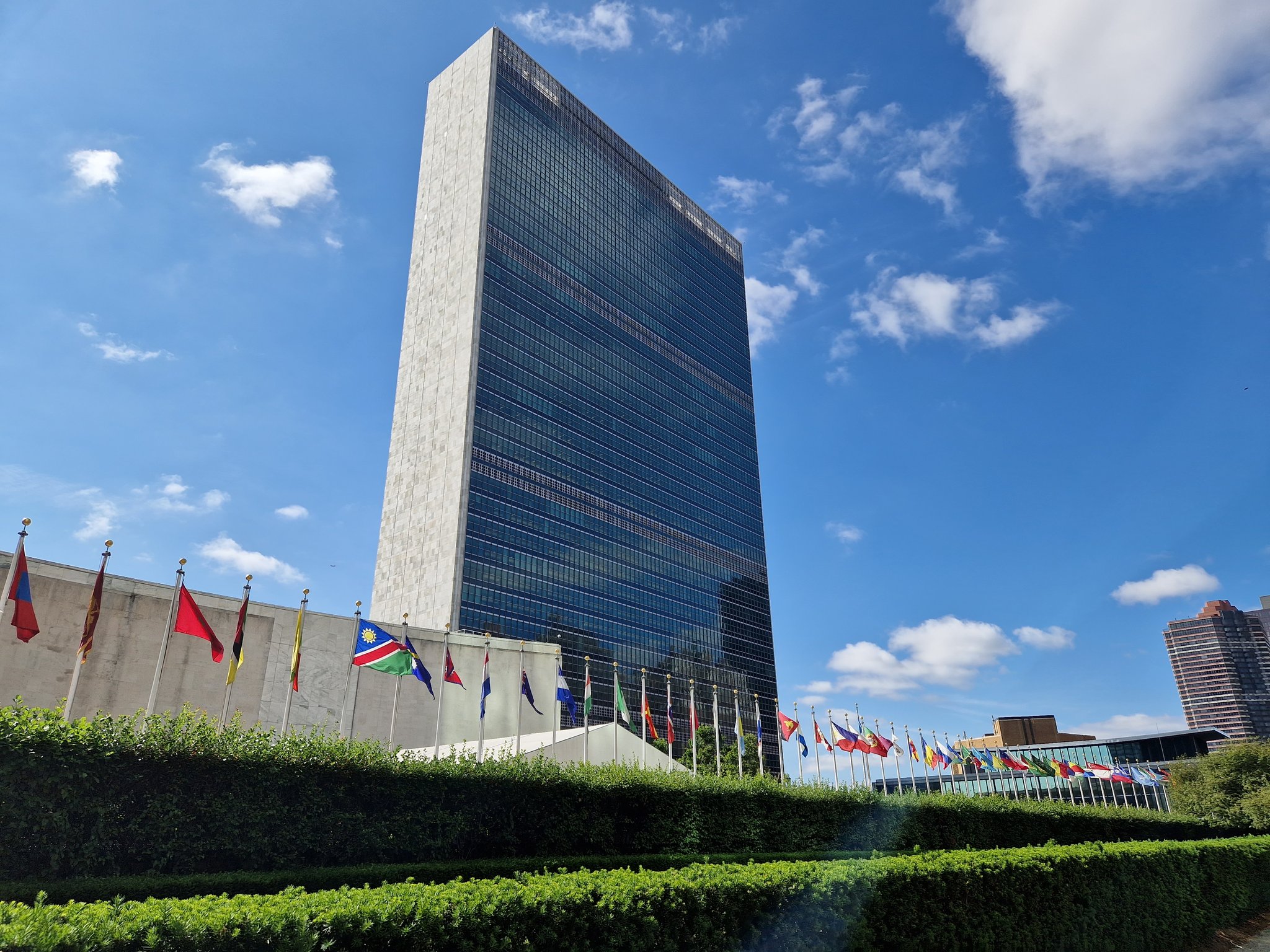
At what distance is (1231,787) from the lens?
66.5 meters

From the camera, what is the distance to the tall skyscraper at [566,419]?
11175 cm

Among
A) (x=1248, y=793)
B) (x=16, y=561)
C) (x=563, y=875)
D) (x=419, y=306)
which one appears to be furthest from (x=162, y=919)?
(x=419, y=306)

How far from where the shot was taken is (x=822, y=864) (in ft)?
52.3

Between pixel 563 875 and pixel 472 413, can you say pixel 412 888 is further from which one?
pixel 472 413

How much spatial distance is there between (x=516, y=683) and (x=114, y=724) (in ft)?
102

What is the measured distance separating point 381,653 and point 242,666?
1738 centimetres

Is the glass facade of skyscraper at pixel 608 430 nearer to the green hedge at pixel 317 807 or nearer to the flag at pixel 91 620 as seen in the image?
the green hedge at pixel 317 807

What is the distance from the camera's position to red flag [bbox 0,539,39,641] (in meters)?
21.3

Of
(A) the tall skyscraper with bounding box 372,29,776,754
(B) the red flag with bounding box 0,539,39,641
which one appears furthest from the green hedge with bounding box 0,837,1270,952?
(A) the tall skyscraper with bounding box 372,29,776,754

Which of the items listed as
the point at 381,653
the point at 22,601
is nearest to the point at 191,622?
the point at 22,601

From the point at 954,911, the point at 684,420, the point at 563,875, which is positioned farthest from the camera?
the point at 684,420

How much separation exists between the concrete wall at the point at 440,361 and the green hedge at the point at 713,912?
284 feet

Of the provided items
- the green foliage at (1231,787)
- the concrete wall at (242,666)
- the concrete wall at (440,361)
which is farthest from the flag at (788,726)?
the concrete wall at (440,361)

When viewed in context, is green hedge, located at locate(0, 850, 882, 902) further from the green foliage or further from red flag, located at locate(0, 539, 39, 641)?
the green foliage
